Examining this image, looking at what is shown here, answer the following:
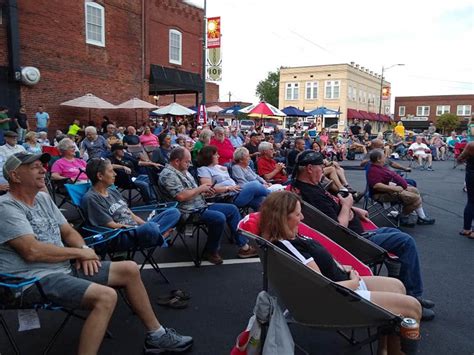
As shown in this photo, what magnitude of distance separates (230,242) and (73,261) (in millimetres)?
2809

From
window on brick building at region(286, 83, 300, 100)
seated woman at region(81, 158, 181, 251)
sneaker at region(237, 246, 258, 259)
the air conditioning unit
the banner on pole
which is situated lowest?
sneaker at region(237, 246, 258, 259)

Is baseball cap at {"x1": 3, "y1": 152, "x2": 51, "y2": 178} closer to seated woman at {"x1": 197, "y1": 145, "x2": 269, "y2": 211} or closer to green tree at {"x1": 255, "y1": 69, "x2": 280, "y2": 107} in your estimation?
seated woman at {"x1": 197, "y1": 145, "x2": 269, "y2": 211}

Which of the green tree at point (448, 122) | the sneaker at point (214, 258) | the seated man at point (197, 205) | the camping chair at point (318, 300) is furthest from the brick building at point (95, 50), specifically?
the green tree at point (448, 122)

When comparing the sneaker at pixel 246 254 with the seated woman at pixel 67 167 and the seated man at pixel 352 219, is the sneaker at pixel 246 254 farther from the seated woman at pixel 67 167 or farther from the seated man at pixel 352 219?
the seated woman at pixel 67 167

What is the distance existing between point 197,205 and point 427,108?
6358cm

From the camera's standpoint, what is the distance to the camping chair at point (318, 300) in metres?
2.29

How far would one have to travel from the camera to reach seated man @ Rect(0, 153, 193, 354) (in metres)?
2.43

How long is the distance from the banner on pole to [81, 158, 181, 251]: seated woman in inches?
491

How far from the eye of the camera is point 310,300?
2.44m

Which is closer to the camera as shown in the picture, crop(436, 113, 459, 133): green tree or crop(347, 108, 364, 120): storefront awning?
crop(347, 108, 364, 120): storefront awning

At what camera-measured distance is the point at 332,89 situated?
156 ft

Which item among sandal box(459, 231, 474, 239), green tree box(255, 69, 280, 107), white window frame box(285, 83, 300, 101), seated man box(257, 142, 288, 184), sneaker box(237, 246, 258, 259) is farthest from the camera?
green tree box(255, 69, 280, 107)

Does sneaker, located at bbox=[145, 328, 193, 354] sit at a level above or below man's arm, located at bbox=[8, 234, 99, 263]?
below

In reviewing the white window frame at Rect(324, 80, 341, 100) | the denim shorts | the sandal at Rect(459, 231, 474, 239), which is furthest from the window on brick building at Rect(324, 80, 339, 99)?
the denim shorts
